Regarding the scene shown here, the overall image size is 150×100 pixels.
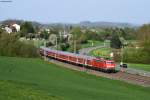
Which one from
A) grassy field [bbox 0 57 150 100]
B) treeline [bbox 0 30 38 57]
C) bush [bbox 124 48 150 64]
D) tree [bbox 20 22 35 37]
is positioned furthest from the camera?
tree [bbox 20 22 35 37]

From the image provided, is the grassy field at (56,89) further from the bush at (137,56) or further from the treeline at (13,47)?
the bush at (137,56)

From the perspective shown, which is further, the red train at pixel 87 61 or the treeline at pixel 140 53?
the treeline at pixel 140 53

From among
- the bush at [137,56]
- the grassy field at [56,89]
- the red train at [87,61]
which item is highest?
the grassy field at [56,89]

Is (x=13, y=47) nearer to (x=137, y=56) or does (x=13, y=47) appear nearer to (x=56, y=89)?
(x=137, y=56)

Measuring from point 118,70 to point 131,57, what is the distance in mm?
37562

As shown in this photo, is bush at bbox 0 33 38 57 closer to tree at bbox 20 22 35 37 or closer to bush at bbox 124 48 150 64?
bush at bbox 124 48 150 64

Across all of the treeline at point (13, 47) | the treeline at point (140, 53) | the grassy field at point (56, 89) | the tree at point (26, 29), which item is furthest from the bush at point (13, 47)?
the tree at point (26, 29)

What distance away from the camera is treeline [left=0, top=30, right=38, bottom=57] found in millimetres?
97562

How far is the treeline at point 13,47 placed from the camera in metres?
97.6

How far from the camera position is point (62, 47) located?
13162cm

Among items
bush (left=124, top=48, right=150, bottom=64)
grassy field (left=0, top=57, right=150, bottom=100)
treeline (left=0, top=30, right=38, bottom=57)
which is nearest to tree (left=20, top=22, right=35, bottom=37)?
treeline (left=0, top=30, right=38, bottom=57)

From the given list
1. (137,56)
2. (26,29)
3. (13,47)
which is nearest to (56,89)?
(13,47)

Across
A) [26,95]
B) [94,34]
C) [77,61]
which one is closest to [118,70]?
[77,61]

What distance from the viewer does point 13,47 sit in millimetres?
98000
